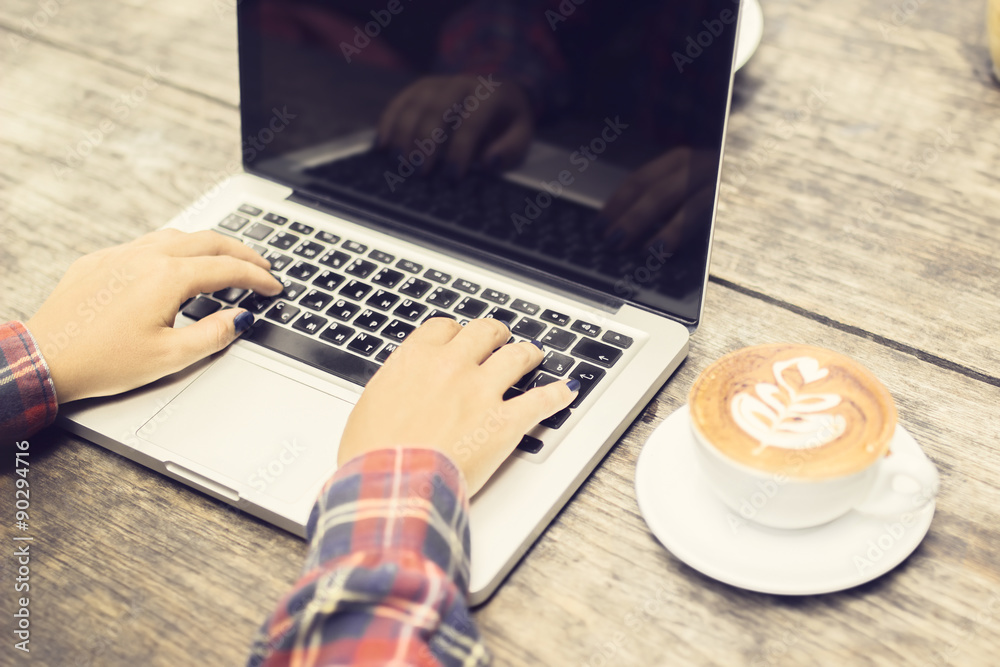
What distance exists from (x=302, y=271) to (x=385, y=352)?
0.47 feet

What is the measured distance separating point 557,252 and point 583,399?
16 cm

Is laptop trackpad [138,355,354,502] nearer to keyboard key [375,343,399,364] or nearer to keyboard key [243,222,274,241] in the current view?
keyboard key [375,343,399,364]

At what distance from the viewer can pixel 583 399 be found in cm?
67

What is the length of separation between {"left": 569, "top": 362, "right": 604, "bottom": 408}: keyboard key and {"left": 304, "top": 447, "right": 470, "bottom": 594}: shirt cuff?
0.14 metres

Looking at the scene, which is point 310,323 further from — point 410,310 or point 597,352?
point 597,352

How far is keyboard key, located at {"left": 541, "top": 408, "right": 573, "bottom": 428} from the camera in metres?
0.65

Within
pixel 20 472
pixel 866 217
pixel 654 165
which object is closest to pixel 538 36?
pixel 654 165

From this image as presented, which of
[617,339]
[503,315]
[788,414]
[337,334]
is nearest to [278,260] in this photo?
[337,334]

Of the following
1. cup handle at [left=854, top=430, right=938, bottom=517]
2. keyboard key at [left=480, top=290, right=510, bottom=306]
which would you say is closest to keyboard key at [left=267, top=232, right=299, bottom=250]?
keyboard key at [left=480, top=290, right=510, bottom=306]

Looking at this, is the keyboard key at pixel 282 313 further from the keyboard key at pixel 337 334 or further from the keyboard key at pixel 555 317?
the keyboard key at pixel 555 317

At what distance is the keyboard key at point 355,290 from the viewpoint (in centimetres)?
77

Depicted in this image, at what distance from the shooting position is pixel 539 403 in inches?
24.9

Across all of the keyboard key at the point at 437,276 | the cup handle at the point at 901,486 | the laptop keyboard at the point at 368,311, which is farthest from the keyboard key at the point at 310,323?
the cup handle at the point at 901,486

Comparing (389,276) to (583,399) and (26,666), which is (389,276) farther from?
(26,666)
